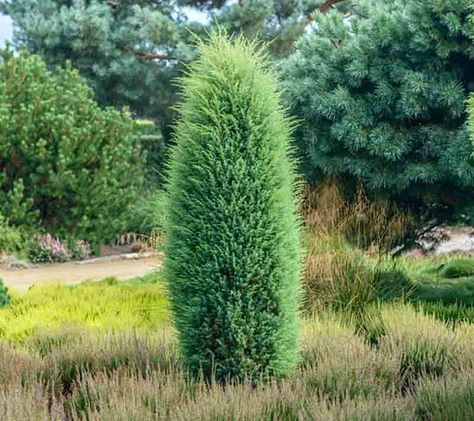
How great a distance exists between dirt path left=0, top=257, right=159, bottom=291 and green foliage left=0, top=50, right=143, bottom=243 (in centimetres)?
114

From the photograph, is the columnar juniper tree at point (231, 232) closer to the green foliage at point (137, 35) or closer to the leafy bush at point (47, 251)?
the leafy bush at point (47, 251)

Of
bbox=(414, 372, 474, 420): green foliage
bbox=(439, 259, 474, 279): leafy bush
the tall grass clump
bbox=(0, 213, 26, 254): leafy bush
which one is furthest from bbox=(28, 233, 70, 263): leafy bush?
bbox=(414, 372, 474, 420): green foliage

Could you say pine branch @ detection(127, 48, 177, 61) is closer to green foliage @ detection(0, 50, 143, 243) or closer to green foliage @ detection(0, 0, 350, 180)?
green foliage @ detection(0, 0, 350, 180)

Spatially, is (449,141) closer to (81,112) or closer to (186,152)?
(186,152)

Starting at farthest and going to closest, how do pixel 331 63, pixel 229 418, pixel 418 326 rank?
1. pixel 331 63
2. pixel 418 326
3. pixel 229 418

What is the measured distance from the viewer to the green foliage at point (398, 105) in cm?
927

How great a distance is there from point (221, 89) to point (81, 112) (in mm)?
11748

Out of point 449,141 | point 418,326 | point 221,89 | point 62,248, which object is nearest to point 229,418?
point 221,89

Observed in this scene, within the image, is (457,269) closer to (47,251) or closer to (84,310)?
(84,310)

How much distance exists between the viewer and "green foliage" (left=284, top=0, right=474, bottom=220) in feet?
30.4

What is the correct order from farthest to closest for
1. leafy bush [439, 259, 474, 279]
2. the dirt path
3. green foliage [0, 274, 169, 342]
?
1. the dirt path
2. leafy bush [439, 259, 474, 279]
3. green foliage [0, 274, 169, 342]

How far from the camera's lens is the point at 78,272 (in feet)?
43.9

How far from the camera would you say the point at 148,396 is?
13.1ft

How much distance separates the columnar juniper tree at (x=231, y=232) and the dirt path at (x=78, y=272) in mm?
7407
